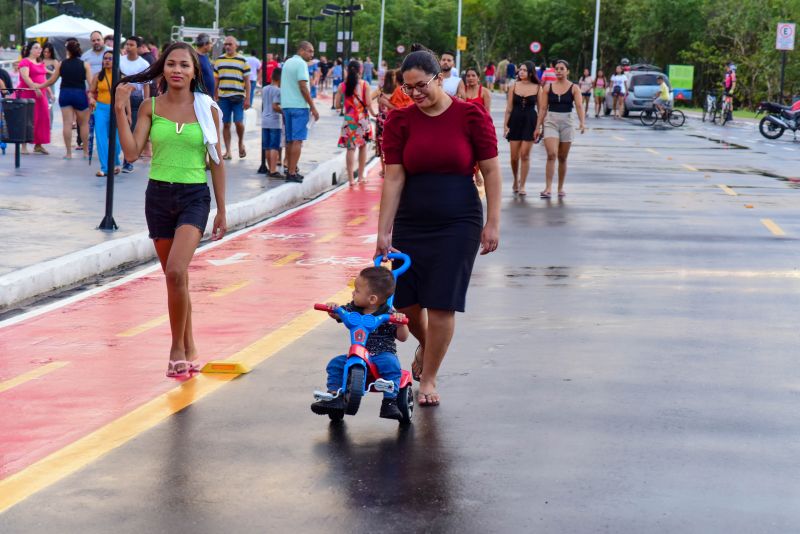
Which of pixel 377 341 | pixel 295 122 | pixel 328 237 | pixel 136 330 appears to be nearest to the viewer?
pixel 377 341

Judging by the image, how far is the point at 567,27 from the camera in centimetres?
9606

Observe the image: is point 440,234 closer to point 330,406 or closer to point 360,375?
point 360,375

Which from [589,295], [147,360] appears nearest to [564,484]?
[147,360]

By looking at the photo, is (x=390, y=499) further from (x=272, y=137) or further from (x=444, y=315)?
(x=272, y=137)

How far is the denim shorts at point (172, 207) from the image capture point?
301 inches

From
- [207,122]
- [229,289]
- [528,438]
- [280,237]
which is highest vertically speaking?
[207,122]

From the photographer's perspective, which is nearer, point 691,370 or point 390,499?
point 390,499

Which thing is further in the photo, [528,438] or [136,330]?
[136,330]

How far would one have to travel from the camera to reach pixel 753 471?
19.2 feet

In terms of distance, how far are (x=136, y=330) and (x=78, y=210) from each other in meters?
5.96

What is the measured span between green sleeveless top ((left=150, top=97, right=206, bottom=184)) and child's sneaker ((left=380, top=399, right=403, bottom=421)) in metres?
1.93

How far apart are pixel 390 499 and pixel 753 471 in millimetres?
1561

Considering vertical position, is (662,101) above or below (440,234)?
below

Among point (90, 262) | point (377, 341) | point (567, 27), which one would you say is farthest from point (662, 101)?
point (567, 27)
